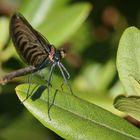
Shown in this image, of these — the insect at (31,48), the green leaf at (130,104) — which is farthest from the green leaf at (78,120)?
the insect at (31,48)

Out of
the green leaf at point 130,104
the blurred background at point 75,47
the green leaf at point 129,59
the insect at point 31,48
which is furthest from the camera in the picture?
the blurred background at point 75,47

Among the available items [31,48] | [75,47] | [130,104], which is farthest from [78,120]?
[75,47]

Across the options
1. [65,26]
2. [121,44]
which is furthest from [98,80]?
[121,44]

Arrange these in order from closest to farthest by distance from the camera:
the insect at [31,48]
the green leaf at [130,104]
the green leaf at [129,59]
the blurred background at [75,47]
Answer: the green leaf at [130,104]
the green leaf at [129,59]
the insect at [31,48]
the blurred background at [75,47]

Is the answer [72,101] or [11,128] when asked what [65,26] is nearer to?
[11,128]

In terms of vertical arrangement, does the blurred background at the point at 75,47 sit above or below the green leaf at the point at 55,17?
below

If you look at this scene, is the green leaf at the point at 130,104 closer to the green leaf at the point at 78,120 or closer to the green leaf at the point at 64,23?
the green leaf at the point at 78,120
